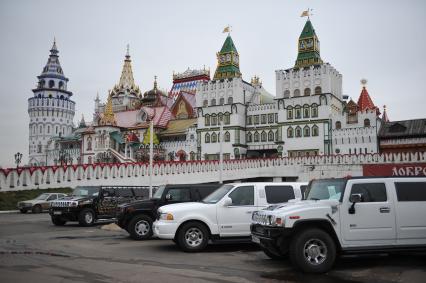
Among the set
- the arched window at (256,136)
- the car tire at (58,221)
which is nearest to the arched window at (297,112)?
the arched window at (256,136)

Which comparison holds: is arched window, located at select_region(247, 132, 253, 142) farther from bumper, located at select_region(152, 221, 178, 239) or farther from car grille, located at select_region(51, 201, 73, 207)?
bumper, located at select_region(152, 221, 178, 239)

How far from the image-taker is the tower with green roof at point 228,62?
60688 mm

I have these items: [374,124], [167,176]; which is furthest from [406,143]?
[167,176]

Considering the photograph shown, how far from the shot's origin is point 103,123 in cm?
6769

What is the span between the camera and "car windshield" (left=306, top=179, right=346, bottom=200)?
886 cm

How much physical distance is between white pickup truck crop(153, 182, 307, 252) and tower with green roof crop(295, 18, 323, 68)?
46059 mm

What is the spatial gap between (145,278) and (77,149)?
247ft

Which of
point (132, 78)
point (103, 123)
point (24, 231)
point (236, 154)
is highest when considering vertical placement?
point (132, 78)

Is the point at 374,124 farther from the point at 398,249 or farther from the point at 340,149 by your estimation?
the point at 398,249

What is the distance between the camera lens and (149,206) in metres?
13.8

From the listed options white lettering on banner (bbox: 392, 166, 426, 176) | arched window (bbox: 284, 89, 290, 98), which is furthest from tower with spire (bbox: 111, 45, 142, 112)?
white lettering on banner (bbox: 392, 166, 426, 176)

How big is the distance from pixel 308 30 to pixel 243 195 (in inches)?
1944

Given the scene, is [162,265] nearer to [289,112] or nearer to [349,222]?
[349,222]

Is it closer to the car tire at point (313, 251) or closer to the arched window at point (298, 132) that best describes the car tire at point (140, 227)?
the car tire at point (313, 251)
